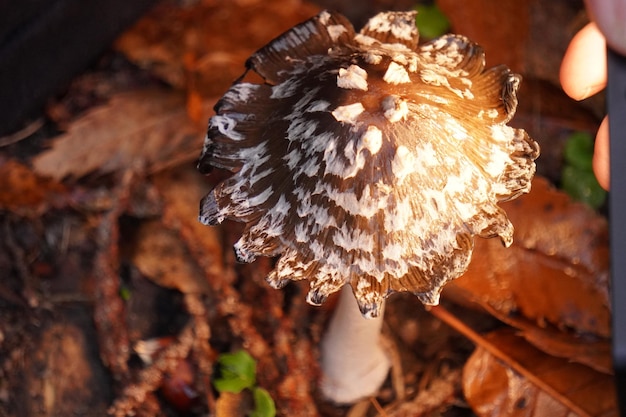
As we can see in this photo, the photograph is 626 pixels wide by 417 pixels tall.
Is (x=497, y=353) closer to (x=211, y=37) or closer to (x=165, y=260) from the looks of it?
(x=165, y=260)

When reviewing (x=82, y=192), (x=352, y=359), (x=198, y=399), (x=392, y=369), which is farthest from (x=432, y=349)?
(x=82, y=192)

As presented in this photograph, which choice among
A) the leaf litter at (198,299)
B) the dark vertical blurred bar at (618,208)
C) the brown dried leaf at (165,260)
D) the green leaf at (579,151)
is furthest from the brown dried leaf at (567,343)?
the brown dried leaf at (165,260)

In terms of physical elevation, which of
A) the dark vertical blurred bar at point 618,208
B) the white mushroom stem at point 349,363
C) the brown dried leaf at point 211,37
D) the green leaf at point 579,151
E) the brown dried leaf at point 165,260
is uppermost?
the dark vertical blurred bar at point 618,208

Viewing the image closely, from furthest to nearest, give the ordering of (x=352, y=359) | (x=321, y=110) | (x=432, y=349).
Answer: (x=432, y=349), (x=352, y=359), (x=321, y=110)

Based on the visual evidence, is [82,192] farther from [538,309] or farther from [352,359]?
[538,309]

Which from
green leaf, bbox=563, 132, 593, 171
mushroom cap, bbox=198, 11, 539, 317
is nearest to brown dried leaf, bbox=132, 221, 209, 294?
mushroom cap, bbox=198, 11, 539, 317

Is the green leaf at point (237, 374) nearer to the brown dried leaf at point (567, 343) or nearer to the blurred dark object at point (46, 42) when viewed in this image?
the brown dried leaf at point (567, 343)

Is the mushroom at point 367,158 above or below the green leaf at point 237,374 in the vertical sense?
above
